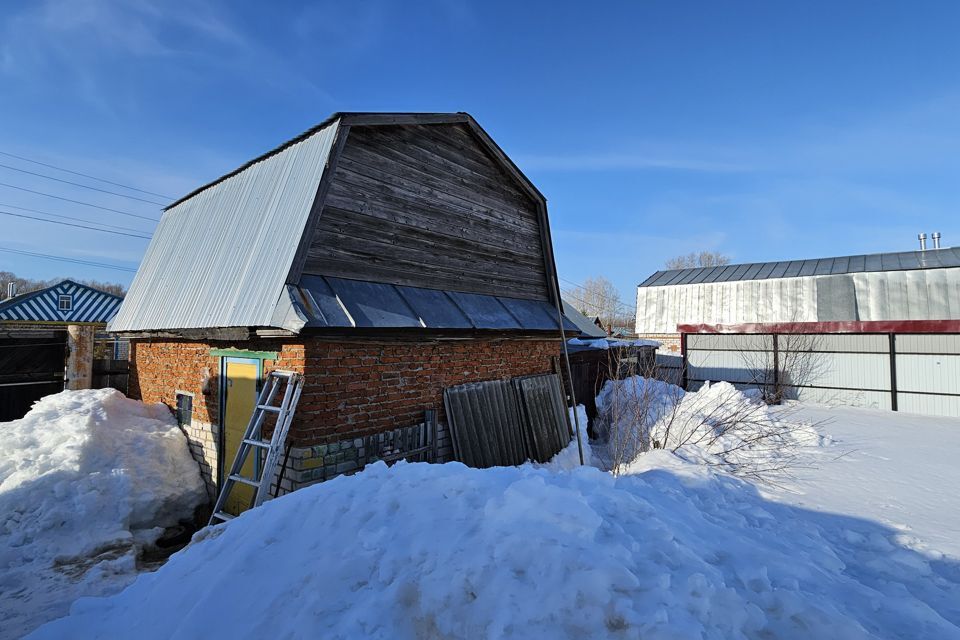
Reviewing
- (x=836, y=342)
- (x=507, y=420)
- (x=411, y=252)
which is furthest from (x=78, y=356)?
(x=836, y=342)

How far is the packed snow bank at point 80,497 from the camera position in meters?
4.53

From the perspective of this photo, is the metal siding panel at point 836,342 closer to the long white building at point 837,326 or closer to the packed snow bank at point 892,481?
the long white building at point 837,326

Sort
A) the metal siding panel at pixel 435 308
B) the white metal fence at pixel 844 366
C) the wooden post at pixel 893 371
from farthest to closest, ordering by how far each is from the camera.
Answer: the wooden post at pixel 893 371 → the white metal fence at pixel 844 366 → the metal siding panel at pixel 435 308

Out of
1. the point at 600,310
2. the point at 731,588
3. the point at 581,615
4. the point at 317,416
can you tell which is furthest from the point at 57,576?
the point at 600,310

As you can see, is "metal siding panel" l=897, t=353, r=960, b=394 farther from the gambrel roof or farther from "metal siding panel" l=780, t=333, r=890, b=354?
the gambrel roof

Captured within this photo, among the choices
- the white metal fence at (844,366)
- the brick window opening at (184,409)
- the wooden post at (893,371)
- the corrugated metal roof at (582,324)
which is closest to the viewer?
the brick window opening at (184,409)

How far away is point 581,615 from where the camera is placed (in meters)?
2.10

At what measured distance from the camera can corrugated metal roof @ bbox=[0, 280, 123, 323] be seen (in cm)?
2348

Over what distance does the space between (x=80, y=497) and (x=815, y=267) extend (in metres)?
22.4

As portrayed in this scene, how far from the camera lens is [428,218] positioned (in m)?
7.25

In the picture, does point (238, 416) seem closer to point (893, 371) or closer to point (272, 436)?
point (272, 436)

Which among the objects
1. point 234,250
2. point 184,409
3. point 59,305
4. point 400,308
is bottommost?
point 184,409

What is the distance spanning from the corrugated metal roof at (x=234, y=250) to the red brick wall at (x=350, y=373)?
1.91 feet

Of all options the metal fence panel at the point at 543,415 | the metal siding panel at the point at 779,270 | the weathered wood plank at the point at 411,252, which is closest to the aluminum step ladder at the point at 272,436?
the weathered wood plank at the point at 411,252
